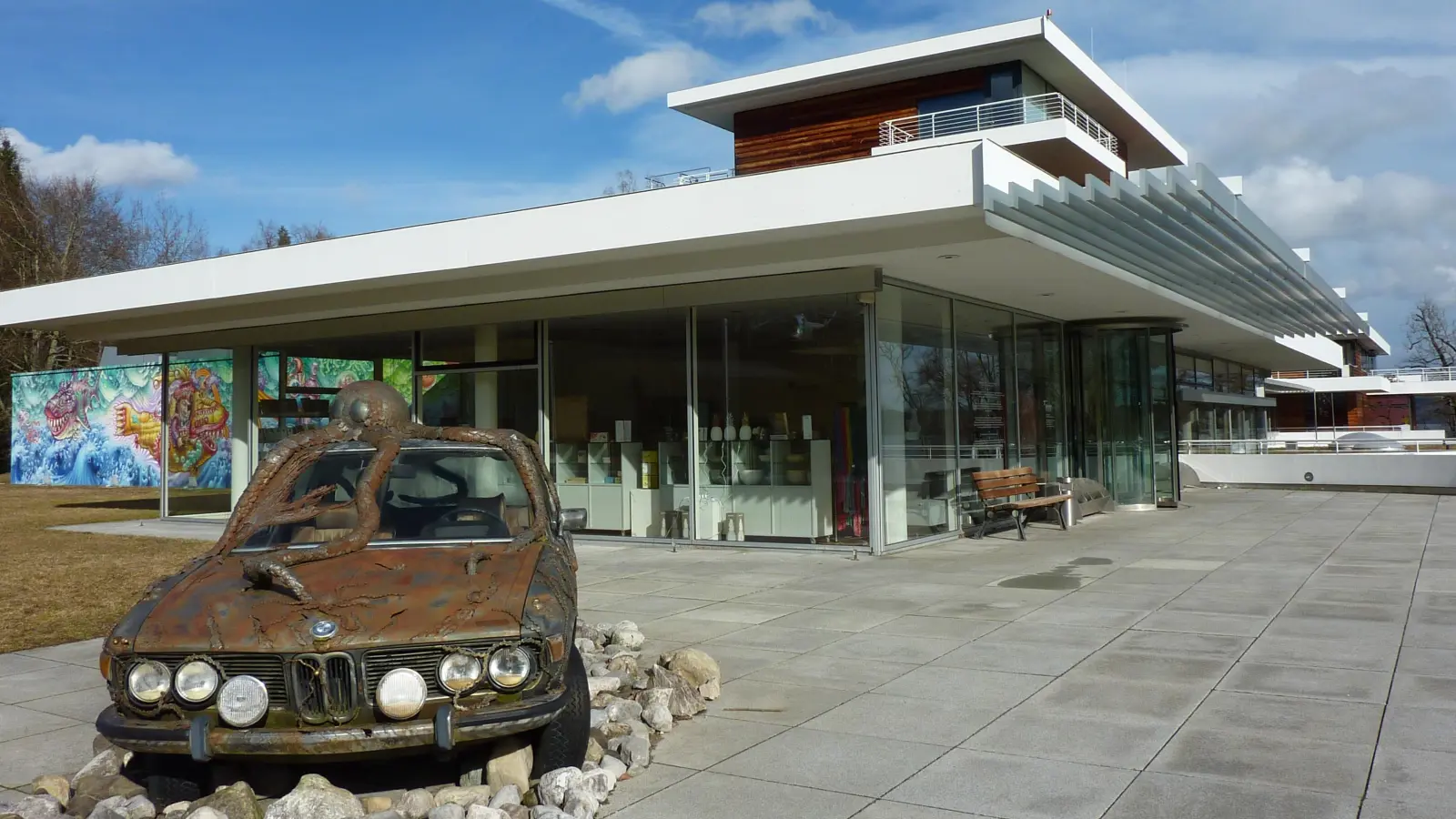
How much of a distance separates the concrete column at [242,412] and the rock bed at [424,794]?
14.5m

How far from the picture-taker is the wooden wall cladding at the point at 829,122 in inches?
1099

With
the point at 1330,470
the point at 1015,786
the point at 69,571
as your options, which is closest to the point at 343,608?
the point at 1015,786

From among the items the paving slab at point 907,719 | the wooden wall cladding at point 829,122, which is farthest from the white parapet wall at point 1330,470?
the paving slab at point 907,719

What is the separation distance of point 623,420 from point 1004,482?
5.24m

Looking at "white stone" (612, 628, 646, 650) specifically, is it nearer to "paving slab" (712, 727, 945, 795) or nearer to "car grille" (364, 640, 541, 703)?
"paving slab" (712, 727, 945, 795)

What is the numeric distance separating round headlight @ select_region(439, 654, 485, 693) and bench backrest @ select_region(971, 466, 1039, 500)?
10.9 m

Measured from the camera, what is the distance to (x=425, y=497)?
5.69m

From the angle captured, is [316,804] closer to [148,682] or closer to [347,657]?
[347,657]

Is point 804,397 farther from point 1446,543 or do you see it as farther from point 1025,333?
point 1446,543

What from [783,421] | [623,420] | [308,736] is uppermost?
[623,420]

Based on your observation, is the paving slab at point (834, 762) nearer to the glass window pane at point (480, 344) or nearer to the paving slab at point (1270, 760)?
the paving slab at point (1270, 760)

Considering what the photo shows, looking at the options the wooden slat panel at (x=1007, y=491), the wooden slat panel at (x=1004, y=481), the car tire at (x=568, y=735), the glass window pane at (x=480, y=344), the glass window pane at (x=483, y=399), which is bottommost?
the car tire at (x=568, y=735)

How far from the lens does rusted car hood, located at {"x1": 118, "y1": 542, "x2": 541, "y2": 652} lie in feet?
14.0

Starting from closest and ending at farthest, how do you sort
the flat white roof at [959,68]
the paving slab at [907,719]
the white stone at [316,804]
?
the white stone at [316,804], the paving slab at [907,719], the flat white roof at [959,68]
